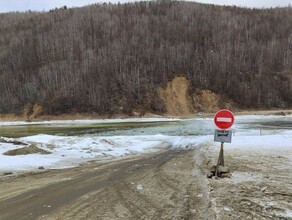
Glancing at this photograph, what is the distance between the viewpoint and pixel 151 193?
1004 cm

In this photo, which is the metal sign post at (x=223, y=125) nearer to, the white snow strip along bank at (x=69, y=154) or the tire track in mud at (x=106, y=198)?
the tire track in mud at (x=106, y=198)

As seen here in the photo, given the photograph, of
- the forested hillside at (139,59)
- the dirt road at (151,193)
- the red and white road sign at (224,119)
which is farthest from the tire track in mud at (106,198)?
the forested hillside at (139,59)

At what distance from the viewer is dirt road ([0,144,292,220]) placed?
26.5 feet

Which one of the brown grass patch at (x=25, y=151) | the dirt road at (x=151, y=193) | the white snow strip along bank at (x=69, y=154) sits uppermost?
the dirt road at (x=151, y=193)

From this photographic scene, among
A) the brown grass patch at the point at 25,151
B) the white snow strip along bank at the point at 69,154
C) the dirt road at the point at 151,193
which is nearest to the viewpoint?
the dirt road at the point at 151,193

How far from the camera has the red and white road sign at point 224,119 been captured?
12367 millimetres

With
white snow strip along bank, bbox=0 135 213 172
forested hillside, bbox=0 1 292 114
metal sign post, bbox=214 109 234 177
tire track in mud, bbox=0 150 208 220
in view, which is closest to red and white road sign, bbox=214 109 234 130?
metal sign post, bbox=214 109 234 177

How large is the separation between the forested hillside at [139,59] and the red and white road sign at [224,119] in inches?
3297

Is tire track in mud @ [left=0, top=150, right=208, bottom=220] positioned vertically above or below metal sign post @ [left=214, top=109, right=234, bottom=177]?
below

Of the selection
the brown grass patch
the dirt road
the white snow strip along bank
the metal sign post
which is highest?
the metal sign post

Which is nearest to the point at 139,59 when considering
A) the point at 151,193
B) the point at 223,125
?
the point at 223,125

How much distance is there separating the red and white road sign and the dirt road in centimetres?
148

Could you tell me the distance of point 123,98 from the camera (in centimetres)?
10044

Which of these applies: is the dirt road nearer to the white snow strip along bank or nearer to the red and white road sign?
the red and white road sign
